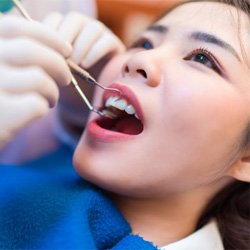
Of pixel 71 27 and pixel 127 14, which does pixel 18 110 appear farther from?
pixel 127 14

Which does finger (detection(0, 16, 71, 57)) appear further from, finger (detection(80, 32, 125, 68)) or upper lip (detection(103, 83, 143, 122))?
finger (detection(80, 32, 125, 68))

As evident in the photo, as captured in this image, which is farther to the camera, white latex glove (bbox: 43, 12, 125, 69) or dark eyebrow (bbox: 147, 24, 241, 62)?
white latex glove (bbox: 43, 12, 125, 69)

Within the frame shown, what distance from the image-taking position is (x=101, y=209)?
28.4 inches

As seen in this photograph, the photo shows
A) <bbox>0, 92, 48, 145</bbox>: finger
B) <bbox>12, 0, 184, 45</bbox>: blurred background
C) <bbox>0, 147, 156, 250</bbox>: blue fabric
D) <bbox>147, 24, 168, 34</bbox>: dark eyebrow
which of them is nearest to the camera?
<bbox>0, 92, 48, 145</bbox>: finger

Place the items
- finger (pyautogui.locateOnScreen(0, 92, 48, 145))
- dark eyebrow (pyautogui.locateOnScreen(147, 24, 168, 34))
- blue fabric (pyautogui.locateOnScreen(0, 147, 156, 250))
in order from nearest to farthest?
finger (pyautogui.locateOnScreen(0, 92, 48, 145)) → blue fabric (pyautogui.locateOnScreen(0, 147, 156, 250)) → dark eyebrow (pyautogui.locateOnScreen(147, 24, 168, 34))

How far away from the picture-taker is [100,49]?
857 mm

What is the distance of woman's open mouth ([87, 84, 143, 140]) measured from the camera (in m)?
0.69

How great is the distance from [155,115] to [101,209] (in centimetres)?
18

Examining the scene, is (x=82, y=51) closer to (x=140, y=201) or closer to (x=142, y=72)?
(x=142, y=72)

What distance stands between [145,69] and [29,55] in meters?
0.20

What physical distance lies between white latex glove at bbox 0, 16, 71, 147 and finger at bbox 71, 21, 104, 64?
A: 0.25 meters

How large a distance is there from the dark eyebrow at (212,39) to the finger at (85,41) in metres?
0.22

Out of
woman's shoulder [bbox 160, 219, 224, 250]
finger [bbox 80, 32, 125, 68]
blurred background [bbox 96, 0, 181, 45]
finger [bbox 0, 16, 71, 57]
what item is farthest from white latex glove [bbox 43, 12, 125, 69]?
blurred background [bbox 96, 0, 181, 45]

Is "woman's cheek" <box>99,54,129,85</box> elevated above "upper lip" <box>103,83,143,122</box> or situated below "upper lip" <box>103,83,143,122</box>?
below
